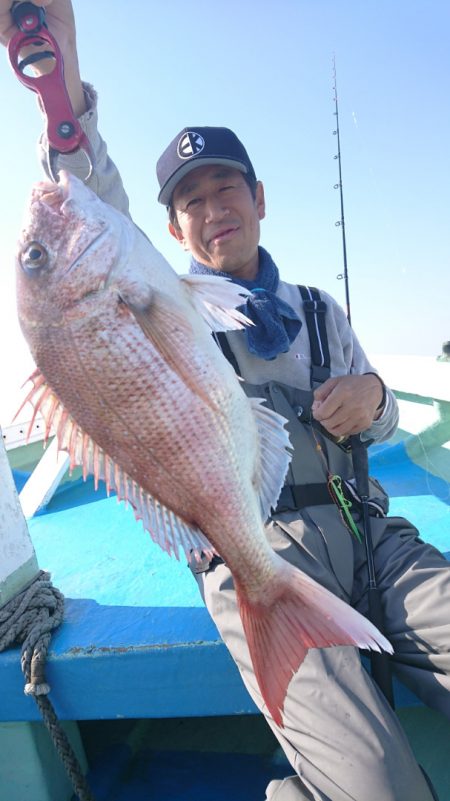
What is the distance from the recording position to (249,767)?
2.23 metres

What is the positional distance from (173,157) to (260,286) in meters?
0.69

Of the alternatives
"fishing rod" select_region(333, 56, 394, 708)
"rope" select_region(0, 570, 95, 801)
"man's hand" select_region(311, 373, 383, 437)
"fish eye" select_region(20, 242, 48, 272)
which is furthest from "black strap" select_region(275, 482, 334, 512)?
"fish eye" select_region(20, 242, 48, 272)

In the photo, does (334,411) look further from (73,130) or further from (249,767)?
(249,767)

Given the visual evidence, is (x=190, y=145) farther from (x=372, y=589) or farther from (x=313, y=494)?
(x=372, y=589)

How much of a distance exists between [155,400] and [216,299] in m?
0.34

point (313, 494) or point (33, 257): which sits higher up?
point (33, 257)

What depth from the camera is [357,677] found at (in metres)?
1.41

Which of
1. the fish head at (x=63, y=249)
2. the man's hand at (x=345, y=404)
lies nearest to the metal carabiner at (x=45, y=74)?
the fish head at (x=63, y=249)

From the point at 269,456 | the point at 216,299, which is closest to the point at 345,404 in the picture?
the point at 269,456

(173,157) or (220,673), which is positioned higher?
(173,157)

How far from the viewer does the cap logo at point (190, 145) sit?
84.3 inches

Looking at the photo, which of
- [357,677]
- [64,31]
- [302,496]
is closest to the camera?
[357,677]

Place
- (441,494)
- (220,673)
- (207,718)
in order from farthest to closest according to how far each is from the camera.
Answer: (441,494), (207,718), (220,673)

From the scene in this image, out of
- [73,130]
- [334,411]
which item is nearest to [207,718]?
[334,411]
